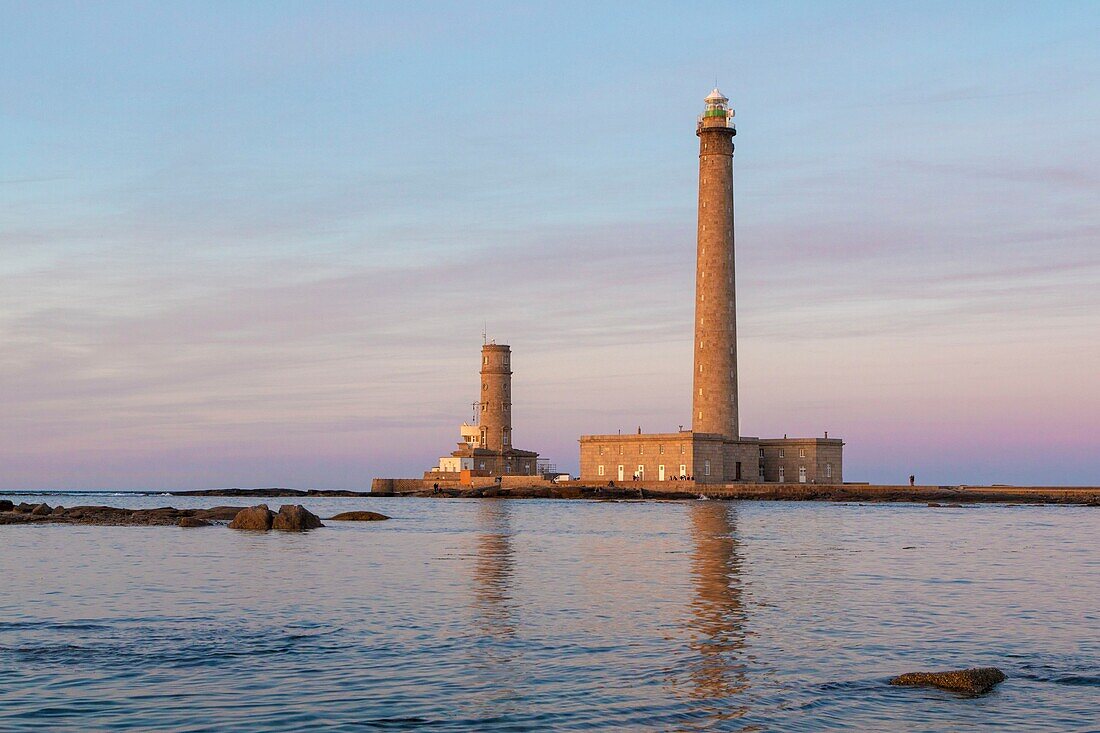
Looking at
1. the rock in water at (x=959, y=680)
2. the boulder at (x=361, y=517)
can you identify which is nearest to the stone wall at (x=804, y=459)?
the boulder at (x=361, y=517)

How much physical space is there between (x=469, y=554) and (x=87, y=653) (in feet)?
69.5

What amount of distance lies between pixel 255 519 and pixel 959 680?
39329 millimetres

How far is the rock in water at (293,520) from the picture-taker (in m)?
51.4

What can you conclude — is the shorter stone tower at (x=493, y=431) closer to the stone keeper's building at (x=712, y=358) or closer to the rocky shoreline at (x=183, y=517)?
the stone keeper's building at (x=712, y=358)

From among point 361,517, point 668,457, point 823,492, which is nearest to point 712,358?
point 668,457

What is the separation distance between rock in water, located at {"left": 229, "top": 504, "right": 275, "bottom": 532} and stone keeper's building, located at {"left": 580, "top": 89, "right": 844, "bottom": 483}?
177 ft

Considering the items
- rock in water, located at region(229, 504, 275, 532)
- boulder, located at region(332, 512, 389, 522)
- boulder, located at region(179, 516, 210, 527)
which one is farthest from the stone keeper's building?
rock in water, located at region(229, 504, 275, 532)

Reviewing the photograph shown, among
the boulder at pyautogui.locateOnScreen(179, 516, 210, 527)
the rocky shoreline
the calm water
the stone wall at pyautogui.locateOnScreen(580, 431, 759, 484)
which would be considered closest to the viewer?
the calm water

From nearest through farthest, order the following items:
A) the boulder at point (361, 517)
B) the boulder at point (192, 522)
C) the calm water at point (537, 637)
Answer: the calm water at point (537, 637) → the boulder at point (192, 522) → the boulder at point (361, 517)

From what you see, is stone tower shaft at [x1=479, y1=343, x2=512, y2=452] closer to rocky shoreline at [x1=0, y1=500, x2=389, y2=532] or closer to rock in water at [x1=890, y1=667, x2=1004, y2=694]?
rocky shoreline at [x1=0, y1=500, x2=389, y2=532]

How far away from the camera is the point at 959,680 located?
16.0 meters

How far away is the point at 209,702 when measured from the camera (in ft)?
48.9

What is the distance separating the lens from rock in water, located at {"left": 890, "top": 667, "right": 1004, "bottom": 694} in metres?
15.9

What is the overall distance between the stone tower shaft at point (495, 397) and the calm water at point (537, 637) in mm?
79840
